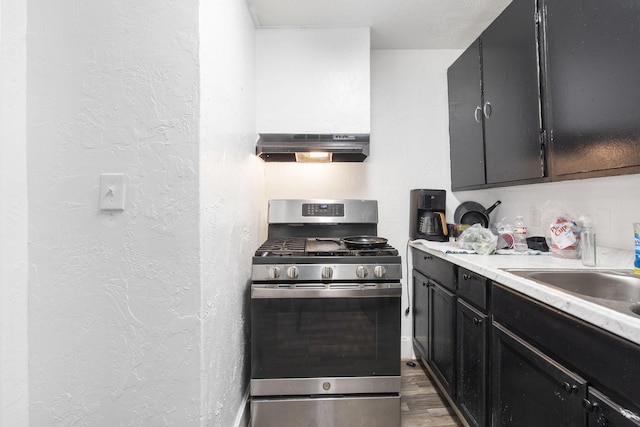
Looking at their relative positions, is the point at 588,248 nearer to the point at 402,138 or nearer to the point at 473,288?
the point at 473,288

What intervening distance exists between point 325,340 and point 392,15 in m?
1.90

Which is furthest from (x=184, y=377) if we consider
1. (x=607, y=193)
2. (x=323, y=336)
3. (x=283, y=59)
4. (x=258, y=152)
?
(x=607, y=193)

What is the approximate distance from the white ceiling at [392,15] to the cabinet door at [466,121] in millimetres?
183

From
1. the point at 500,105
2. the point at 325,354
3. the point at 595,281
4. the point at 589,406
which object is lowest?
the point at 325,354

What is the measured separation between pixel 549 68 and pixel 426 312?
1.45 meters

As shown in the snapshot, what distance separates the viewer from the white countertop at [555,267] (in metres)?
0.71

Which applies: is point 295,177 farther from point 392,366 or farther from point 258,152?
point 392,366

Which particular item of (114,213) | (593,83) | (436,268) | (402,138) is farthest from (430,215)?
(114,213)

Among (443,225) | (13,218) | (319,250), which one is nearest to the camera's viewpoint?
(13,218)

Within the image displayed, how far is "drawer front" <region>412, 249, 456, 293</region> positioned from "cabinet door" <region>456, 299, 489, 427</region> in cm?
14

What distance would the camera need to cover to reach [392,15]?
1.81m

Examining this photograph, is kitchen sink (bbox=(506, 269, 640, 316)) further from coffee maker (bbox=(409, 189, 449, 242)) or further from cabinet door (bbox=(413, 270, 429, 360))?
coffee maker (bbox=(409, 189, 449, 242))

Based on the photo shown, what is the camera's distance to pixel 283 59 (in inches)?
74.6

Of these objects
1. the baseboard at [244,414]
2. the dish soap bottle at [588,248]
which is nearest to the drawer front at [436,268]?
the dish soap bottle at [588,248]
